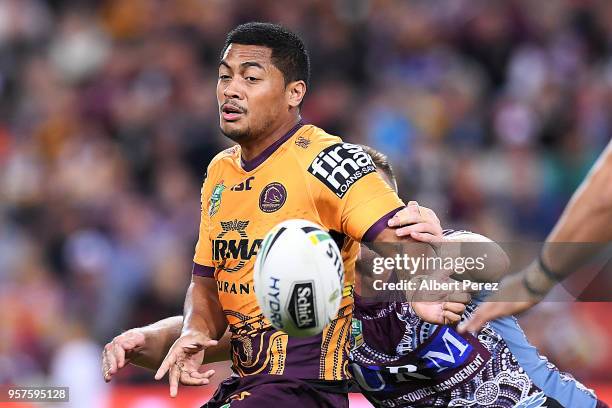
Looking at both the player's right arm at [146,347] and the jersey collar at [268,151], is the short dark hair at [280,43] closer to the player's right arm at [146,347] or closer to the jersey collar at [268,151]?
the jersey collar at [268,151]

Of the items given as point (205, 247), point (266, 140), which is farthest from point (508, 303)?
point (205, 247)

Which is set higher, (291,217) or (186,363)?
(291,217)

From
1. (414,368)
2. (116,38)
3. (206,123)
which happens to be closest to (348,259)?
(414,368)

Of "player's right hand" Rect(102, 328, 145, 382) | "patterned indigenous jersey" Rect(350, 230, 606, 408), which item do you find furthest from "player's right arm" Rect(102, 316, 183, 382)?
"patterned indigenous jersey" Rect(350, 230, 606, 408)

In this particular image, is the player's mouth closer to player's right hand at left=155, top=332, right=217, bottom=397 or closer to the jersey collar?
the jersey collar

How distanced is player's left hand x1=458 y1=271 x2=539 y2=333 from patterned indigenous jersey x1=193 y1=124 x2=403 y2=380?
0.83 meters

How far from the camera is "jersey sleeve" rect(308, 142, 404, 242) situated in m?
4.51

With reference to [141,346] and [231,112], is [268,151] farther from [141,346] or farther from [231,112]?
[141,346]

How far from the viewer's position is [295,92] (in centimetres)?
494

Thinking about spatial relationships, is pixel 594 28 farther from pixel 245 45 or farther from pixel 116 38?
pixel 245 45

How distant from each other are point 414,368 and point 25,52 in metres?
8.64

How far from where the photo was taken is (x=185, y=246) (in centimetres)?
1032

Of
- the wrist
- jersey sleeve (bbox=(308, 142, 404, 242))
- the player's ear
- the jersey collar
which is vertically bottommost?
the wrist

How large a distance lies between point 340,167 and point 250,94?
0.50m
